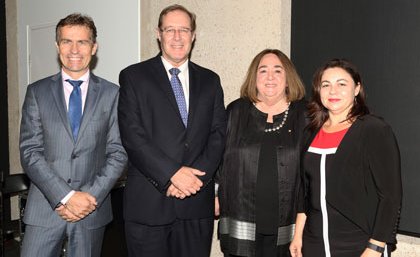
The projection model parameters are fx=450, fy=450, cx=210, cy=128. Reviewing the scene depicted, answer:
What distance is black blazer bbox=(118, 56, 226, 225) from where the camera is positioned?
8.62ft

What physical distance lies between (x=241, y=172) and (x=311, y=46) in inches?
47.8

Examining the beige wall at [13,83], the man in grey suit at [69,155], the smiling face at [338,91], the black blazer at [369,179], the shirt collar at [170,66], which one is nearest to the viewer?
the black blazer at [369,179]

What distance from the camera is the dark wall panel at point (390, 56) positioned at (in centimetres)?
293

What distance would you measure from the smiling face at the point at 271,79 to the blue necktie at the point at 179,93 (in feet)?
1.69

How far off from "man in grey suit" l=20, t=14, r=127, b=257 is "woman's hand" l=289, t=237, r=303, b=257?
1.11 m

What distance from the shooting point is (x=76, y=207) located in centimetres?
248

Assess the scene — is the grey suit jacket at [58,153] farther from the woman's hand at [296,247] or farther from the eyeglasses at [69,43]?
the woman's hand at [296,247]

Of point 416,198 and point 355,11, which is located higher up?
point 355,11

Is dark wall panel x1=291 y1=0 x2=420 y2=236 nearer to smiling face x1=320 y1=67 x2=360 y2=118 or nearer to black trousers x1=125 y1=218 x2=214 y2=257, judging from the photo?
smiling face x1=320 y1=67 x2=360 y2=118

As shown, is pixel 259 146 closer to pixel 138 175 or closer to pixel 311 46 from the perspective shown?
pixel 138 175

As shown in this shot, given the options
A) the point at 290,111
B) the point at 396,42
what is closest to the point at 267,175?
the point at 290,111

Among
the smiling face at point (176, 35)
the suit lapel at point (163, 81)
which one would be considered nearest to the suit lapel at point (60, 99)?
the suit lapel at point (163, 81)

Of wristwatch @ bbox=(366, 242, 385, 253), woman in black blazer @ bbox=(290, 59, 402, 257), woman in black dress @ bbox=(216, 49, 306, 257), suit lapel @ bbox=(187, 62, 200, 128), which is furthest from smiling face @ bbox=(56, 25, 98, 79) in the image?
wristwatch @ bbox=(366, 242, 385, 253)

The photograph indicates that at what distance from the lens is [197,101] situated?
277cm
